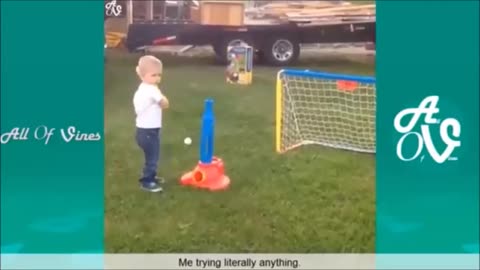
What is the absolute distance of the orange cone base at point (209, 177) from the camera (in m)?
2.34

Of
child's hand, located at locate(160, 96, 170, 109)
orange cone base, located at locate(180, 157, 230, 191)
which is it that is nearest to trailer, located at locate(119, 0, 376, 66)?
child's hand, located at locate(160, 96, 170, 109)

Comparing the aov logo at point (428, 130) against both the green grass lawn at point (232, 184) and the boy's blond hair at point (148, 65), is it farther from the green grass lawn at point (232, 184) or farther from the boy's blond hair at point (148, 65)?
the boy's blond hair at point (148, 65)

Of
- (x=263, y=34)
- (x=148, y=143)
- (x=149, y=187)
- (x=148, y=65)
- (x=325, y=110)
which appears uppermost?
(x=263, y=34)

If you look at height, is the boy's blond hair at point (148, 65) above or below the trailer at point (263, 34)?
below

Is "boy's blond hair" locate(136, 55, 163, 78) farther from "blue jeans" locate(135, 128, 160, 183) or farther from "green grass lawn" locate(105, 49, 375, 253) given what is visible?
"blue jeans" locate(135, 128, 160, 183)

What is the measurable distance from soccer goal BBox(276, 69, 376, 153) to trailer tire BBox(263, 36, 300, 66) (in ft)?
0.12

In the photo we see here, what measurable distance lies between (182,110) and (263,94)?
26 cm

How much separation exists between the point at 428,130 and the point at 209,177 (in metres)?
0.70

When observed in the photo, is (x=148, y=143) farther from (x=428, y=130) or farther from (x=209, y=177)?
(x=428, y=130)

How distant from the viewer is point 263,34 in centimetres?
237
